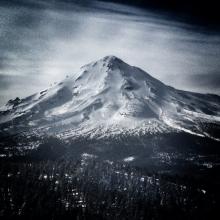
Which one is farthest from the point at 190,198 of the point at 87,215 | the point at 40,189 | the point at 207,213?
the point at 40,189

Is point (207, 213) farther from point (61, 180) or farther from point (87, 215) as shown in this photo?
point (61, 180)

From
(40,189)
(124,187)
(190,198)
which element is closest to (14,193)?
(40,189)

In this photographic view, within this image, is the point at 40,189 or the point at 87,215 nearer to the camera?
the point at 87,215

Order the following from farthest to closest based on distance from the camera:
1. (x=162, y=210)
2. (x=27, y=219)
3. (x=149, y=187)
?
(x=149, y=187) < (x=162, y=210) < (x=27, y=219)

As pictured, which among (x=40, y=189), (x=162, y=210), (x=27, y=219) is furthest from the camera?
(x=40, y=189)

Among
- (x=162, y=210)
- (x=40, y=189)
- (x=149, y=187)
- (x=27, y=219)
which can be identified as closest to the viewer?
(x=27, y=219)

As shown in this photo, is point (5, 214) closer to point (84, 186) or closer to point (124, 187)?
point (84, 186)

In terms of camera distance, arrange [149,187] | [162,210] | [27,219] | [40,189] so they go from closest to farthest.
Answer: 1. [27,219]
2. [162,210]
3. [40,189]
4. [149,187]

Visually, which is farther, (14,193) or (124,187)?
(124,187)

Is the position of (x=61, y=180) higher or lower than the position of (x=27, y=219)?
higher
